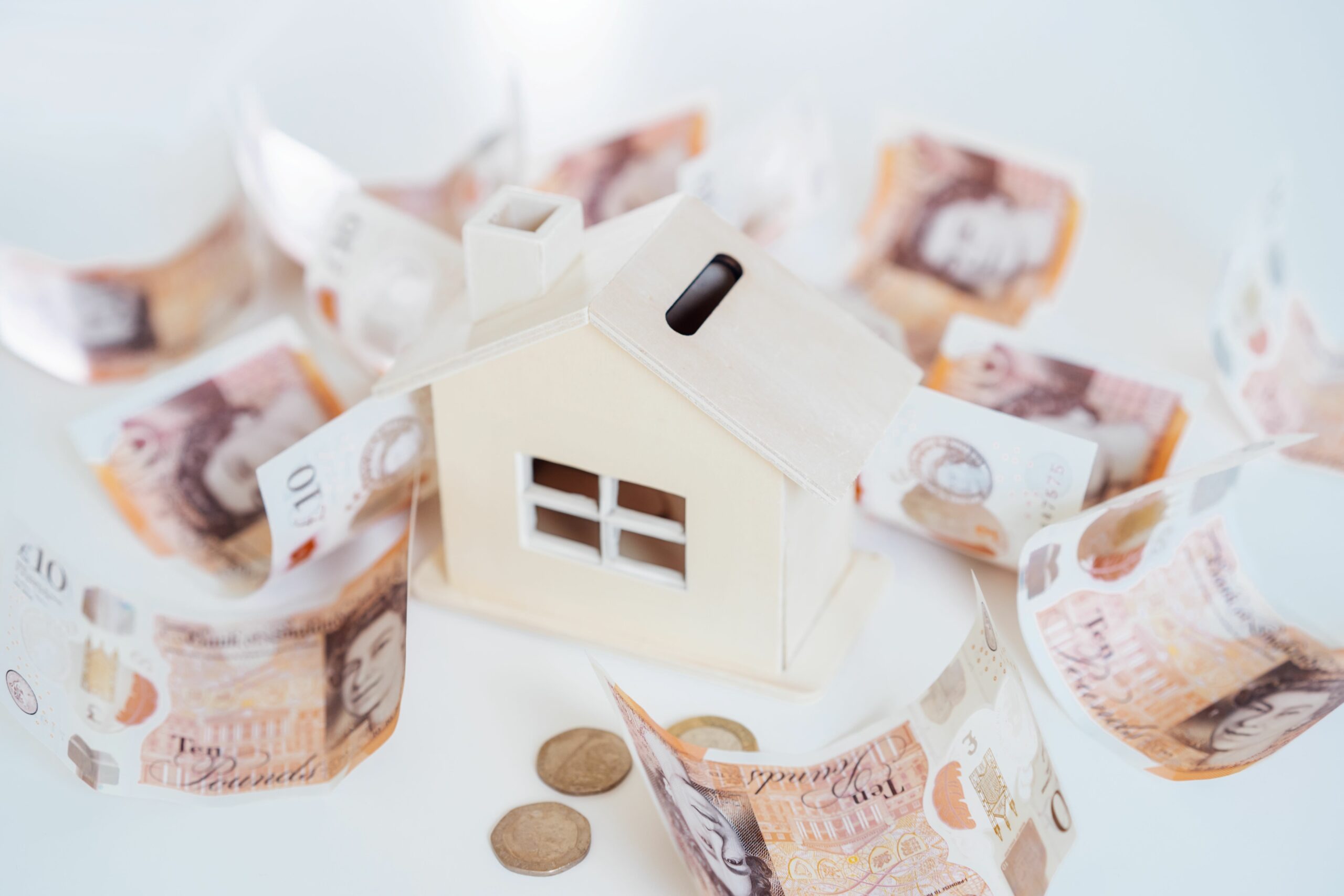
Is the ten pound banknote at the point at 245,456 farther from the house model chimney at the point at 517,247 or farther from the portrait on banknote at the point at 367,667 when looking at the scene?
the house model chimney at the point at 517,247

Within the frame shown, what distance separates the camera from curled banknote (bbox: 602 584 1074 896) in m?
1.59

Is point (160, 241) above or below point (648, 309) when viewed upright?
below

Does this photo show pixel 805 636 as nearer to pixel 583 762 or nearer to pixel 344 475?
pixel 583 762

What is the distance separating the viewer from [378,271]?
7.97 ft

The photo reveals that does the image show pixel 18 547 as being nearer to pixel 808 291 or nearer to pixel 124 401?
pixel 124 401

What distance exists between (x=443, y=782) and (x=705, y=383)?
613 mm

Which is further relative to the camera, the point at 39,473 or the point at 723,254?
the point at 39,473

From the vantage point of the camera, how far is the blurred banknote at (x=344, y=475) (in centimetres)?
195

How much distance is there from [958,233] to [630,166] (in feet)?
2.24

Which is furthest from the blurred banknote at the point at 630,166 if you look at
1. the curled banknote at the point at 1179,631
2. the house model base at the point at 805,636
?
the curled banknote at the point at 1179,631

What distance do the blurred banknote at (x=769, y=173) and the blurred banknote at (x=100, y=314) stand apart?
38.2 inches

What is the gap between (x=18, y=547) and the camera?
5.96ft

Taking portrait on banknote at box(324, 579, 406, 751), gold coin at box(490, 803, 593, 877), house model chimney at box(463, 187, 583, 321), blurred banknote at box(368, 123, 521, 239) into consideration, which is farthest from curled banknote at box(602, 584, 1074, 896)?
blurred banknote at box(368, 123, 521, 239)

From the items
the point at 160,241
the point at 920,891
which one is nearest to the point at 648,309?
the point at 920,891
